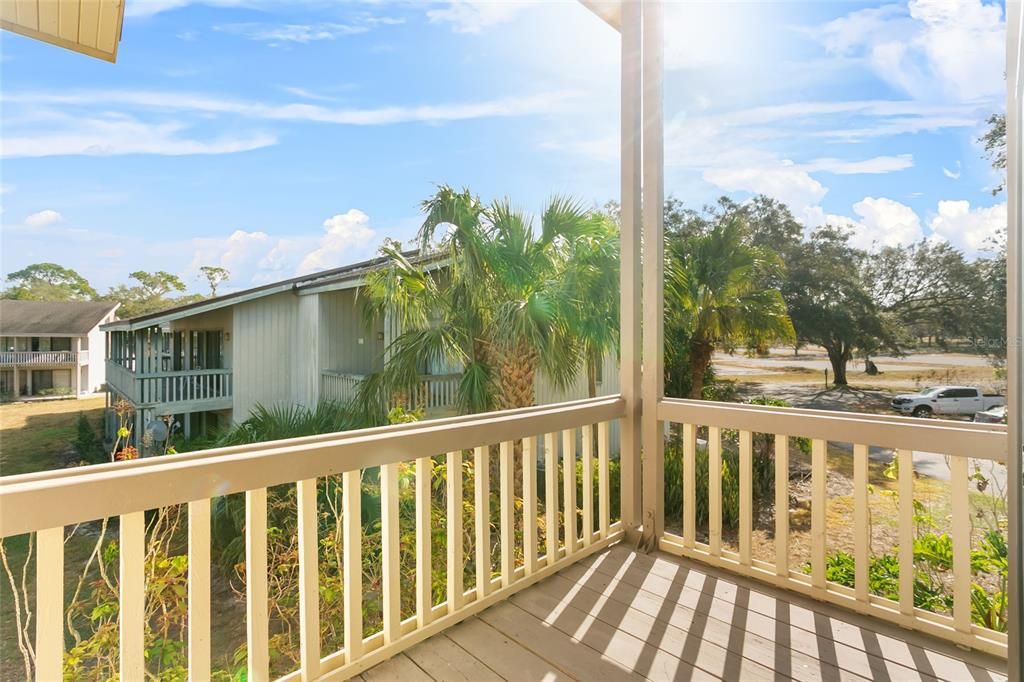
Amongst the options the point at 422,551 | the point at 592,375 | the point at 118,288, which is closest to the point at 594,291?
the point at 592,375

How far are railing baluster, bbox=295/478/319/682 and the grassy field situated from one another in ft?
2.26

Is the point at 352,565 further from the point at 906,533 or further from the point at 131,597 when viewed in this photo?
the point at 906,533

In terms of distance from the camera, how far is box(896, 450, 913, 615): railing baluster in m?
1.81

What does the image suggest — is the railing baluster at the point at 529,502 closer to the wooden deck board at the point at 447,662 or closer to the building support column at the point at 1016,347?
the wooden deck board at the point at 447,662

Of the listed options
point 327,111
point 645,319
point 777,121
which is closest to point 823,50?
point 777,121

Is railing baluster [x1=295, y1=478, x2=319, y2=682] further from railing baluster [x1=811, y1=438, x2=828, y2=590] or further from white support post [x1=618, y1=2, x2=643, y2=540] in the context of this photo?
railing baluster [x1=811, y1=438, x2=828, y2=590]

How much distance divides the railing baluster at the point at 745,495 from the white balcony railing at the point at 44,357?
99.2 inches

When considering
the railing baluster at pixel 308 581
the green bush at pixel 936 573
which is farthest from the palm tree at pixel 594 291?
the railing baluster at pixel 308 581

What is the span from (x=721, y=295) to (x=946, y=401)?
97cm

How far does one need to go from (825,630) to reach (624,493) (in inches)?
39.2

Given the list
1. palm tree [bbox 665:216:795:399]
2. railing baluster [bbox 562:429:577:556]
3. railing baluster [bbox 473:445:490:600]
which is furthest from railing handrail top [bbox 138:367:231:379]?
palm tree [bbox 665:216:795:399]

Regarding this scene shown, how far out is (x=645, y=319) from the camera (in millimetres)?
2555

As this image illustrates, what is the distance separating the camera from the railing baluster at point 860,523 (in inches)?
75.0

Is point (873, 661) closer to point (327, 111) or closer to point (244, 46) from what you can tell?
point (327, 111)
